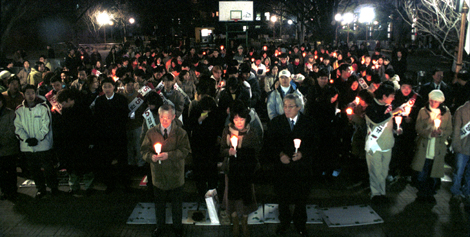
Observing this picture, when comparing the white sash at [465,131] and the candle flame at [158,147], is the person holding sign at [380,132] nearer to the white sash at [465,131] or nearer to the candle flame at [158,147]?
the white sash at [465,131]

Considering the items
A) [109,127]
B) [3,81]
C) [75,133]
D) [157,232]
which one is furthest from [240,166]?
[3,81]

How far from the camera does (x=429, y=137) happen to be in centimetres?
572

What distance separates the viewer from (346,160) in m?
7.45

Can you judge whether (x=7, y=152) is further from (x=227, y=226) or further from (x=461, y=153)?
(x=461, y=153)

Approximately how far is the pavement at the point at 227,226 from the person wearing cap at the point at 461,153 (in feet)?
0.68

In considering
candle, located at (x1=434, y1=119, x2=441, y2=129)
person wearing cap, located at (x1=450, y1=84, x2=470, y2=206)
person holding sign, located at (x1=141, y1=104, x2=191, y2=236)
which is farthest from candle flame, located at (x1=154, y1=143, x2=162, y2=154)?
person wearing cap, located at (x1=450, y1=84, x2=470, y2=206)

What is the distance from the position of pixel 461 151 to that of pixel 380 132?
1.33 m

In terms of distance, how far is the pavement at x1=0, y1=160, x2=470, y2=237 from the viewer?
201 inches

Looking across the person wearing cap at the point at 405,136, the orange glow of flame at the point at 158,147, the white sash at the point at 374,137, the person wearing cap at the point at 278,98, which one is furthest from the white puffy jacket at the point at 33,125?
the person wearing cap at the point at 405,136

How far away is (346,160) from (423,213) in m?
2.07

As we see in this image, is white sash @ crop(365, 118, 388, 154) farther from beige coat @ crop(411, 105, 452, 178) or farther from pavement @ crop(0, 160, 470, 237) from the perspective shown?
pavement @ crop(0, 160, 470, 237)

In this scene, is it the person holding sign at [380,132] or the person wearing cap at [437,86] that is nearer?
the person holding sign at [380,132]

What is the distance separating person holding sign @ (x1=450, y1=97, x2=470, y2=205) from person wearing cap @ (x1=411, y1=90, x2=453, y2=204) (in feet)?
0.41

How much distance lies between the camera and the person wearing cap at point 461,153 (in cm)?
564
